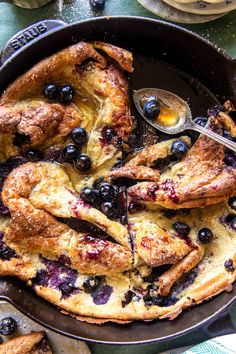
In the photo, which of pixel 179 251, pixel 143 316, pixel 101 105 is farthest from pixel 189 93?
pixel 143 316

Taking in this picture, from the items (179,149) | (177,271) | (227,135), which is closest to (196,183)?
(179,149)

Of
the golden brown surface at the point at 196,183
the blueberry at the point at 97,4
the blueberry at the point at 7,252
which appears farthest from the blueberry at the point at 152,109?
the blueberry at the point at 7,252

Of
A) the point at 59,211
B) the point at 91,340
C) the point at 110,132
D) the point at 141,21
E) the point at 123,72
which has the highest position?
the point at 141,21

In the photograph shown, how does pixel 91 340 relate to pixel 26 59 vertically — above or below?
below

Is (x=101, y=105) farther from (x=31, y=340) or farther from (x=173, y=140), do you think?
(x=31, y=340)

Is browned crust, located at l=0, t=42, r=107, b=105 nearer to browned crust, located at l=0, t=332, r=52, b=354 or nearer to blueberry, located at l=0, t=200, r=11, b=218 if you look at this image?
blueberry, located at l=0, t=200, r=11, b=218

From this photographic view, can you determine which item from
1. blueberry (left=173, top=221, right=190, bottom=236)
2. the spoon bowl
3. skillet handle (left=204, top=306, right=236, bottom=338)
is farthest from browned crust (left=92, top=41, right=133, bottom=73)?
skillet handle (left=204, top=306, right=236, bottom=338)
